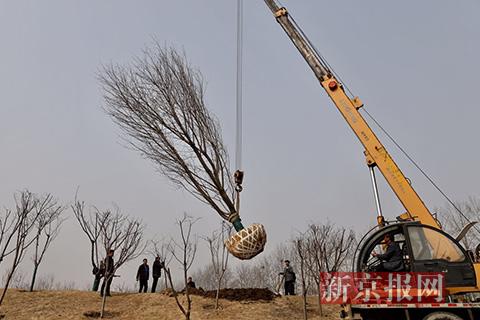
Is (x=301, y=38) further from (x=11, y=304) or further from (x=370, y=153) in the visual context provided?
(x=11, y=304)

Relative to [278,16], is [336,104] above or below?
below

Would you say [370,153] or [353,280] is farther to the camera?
[370,153]

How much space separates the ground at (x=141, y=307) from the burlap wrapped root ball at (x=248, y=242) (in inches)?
219

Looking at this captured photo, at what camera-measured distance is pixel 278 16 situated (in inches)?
469

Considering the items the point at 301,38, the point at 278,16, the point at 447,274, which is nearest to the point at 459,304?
the point at 447,274

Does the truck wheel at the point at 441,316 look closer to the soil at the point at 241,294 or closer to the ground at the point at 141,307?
the ground at the point at 141,307

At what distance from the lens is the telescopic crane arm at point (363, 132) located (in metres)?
8.70

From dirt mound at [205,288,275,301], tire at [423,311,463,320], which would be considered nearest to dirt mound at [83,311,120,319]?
dirt mound at [205,288,275,301]

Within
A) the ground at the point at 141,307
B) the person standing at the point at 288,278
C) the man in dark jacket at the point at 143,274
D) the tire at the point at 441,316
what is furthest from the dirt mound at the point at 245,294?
the tire at the point at 441,316

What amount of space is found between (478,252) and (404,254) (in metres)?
1.81

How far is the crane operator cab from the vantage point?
734cm

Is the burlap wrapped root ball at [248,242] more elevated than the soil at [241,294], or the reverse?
the burlap wrapped root ball at [248,242]

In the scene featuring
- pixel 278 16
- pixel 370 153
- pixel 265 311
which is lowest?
pixel 265 311

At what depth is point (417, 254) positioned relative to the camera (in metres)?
7.52
